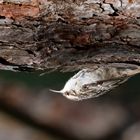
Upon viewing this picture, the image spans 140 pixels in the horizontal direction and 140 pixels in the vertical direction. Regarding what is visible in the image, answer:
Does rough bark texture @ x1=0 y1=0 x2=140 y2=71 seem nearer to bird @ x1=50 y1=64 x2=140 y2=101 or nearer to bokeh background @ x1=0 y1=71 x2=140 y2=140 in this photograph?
bird @ x1=50 y1=64 x2=140 y2=101

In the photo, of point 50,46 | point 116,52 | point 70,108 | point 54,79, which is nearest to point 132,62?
point 116,52

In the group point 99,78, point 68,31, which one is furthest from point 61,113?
point 68,31

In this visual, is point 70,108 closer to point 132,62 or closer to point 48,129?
point 48,129

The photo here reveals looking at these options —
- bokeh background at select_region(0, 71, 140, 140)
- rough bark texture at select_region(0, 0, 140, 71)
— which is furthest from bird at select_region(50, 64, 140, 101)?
bokeh background at select_region(0, 71, 140, 140)

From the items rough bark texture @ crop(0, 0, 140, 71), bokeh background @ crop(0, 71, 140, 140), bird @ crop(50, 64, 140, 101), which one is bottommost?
bokeh background @ crop(0, 71, 140, 140)

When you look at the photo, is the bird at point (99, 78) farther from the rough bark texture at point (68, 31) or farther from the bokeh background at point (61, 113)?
the bokeh background at point (61, 113)
